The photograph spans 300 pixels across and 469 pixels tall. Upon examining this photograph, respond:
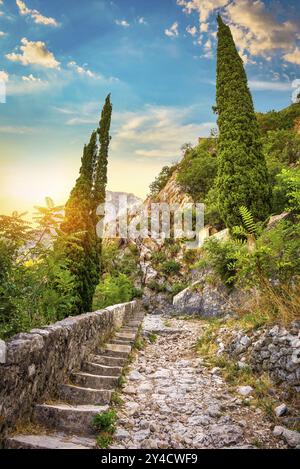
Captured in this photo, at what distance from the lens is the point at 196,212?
23875mm

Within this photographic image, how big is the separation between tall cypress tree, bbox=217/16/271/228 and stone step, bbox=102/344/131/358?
7120 millimetres

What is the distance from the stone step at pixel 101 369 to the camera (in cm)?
502

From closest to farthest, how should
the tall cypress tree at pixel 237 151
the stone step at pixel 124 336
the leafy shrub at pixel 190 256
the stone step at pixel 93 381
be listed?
the stone step at pixel 93 381 → the stone step at pixel 124 336 → the tall cypress tree at pixel 237 151 → the leafy shrub at pixel 190 256

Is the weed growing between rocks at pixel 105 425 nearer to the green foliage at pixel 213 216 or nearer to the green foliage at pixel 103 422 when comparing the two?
the green foliage at pixel 103 422

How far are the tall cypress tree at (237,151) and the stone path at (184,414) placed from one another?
7.35 m

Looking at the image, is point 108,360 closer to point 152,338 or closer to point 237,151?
point 152,338

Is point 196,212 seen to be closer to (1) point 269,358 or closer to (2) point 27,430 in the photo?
(1) point 269,358

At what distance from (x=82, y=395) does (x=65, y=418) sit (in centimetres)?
63

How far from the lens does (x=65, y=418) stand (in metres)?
3.26

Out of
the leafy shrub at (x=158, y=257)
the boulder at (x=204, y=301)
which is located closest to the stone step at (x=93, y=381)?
the boulder at (x=204, y=301)

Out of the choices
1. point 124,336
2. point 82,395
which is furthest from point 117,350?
point 82,395

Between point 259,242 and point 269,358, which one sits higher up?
point 259,242

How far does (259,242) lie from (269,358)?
2.10m
